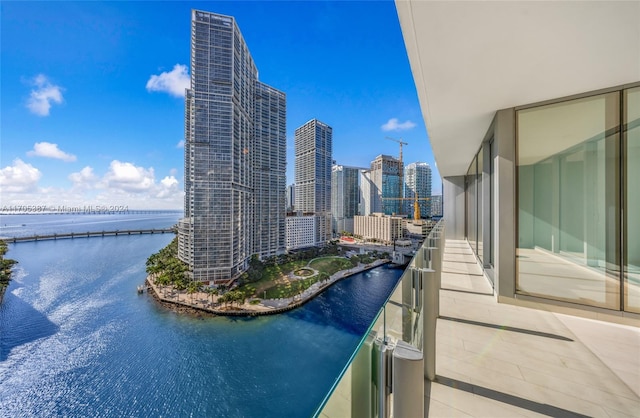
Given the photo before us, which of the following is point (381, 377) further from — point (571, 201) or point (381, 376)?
point (571, 201)

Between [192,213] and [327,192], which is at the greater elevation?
[327,192]

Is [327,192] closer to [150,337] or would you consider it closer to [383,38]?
[383,38]

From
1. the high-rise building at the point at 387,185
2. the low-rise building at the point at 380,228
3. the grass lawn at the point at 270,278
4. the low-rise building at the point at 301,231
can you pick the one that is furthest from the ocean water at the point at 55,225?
the high-rise building at the point at 387,185

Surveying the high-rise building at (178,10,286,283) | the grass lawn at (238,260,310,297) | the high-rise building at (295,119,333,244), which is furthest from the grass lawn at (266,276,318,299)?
the high-rise building at (295,119,333,244)

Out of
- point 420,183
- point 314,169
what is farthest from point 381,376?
point 314,169

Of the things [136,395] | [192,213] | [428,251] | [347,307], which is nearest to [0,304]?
[192,213]

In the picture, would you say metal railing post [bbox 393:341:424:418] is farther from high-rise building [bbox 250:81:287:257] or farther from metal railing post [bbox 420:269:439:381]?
high-rise building [bbox 250:81:287:257]
